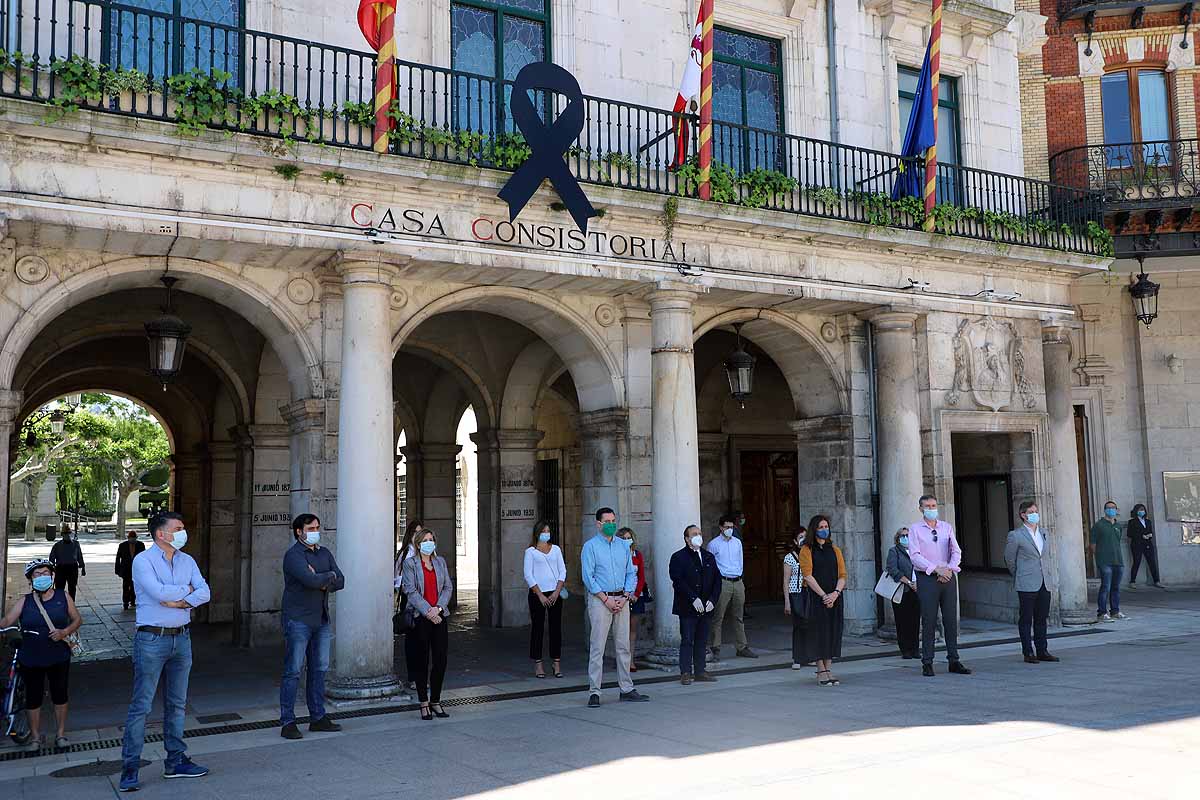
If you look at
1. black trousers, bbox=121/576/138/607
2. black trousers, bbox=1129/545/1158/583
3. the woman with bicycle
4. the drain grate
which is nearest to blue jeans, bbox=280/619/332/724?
the drain grate

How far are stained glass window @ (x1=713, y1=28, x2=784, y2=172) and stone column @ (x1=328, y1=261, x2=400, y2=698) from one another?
5707 millimetres

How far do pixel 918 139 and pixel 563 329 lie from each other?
5.58m

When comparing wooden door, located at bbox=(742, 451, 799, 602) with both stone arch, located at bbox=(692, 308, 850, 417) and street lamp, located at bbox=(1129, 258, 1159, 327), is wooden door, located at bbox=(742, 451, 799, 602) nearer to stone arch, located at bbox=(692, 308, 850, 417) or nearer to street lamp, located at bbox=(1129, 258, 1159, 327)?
stone arch, located at bbox=(692, 308, 850, 417)

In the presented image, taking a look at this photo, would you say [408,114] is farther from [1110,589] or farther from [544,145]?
[1110,589]

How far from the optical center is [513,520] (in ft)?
52.8

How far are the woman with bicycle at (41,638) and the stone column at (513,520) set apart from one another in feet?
27.6

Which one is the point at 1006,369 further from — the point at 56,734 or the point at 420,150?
the point at 56,734

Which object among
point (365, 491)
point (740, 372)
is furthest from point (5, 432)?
point (740, 372)

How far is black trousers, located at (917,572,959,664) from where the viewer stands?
10500 mm

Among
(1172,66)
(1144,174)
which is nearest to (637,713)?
(1144,174)

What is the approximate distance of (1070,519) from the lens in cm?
1505

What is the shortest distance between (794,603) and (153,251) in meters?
7.25

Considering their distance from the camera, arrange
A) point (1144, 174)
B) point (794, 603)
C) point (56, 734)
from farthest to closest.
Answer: point (1144, 174)
point (794, 603)
point (56, 734)

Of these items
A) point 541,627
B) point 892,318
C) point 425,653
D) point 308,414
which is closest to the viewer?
point 425,653
